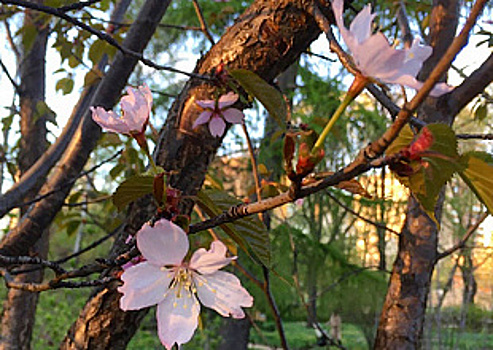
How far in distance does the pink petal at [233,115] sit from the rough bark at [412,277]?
0.54 m

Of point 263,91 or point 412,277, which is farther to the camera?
point 412,277

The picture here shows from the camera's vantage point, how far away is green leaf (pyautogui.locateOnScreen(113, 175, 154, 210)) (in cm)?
33

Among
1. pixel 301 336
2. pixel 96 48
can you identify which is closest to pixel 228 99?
pixel 96 48

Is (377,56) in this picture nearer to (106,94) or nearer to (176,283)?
(176,283)

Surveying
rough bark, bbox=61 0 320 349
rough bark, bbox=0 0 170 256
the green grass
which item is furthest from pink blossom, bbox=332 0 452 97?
the green grass

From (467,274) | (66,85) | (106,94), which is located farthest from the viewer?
(467,274)

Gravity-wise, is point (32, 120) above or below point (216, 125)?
above

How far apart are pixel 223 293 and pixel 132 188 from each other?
0.10 metres

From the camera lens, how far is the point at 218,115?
0.59 m

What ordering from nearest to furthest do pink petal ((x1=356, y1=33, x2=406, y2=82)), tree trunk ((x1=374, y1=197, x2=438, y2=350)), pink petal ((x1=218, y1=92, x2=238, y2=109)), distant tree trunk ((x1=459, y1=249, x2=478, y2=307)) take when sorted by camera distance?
pink petal ((x1=356, y1=33, x2=406, y2=82)) < pink petal ((x1=218, y1=92, x2=238, y2=109)) < tree trunk ((x1=374, y1=197, x2=438, y2=350)) < distant tree trunk ((x1=459, y1=249, x2=478, y2=307))

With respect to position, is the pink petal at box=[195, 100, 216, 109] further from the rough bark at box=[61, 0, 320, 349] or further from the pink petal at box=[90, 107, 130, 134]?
the pink petal at box=[90, 107, 130, 134]

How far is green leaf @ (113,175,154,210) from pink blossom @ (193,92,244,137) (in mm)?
224

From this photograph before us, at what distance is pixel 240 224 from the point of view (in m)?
0.41

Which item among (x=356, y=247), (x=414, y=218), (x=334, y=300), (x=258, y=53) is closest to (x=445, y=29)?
(x=414, y=218)
